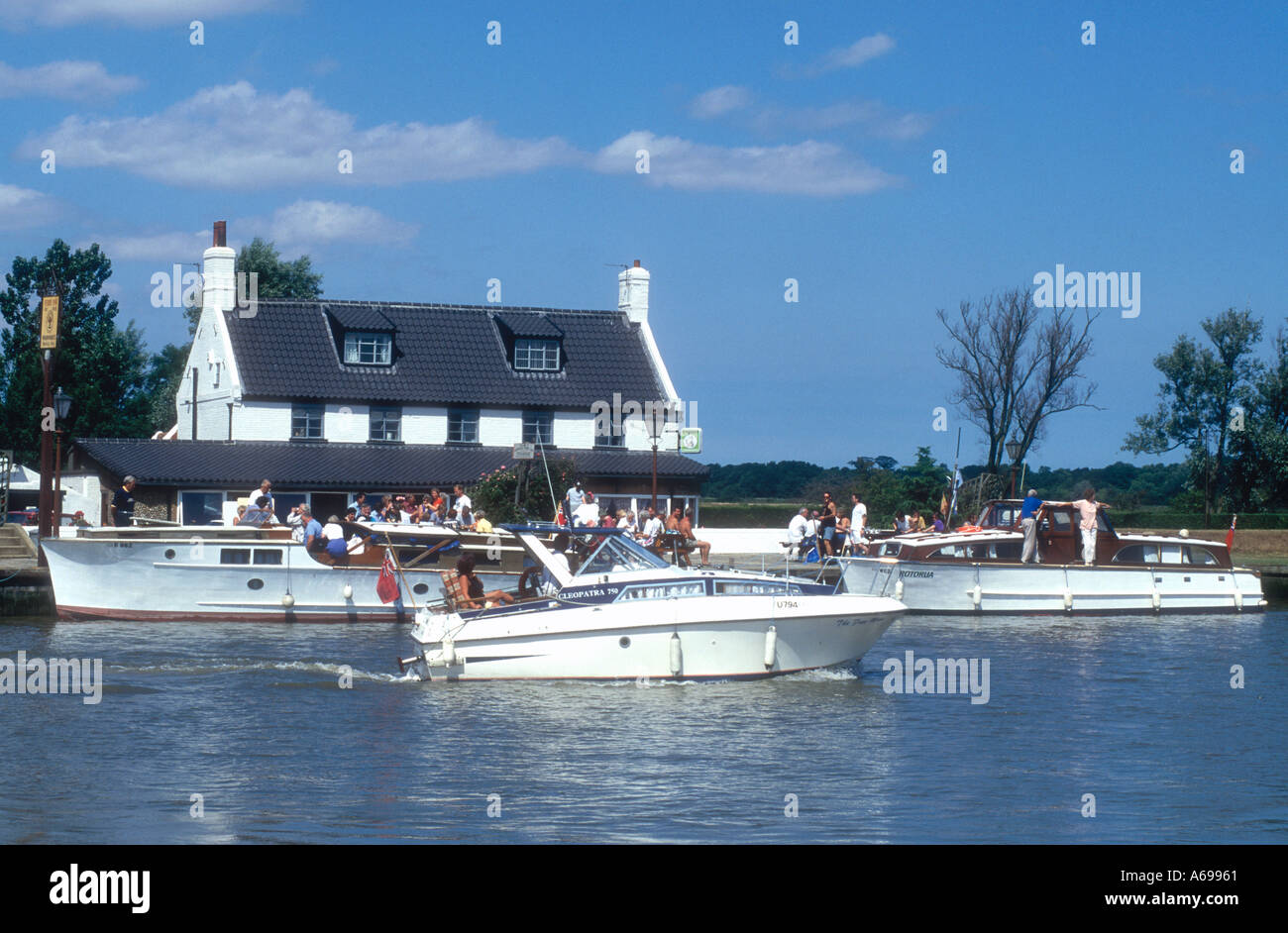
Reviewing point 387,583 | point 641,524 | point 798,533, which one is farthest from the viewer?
point 641,524

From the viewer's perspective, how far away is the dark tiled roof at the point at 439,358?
51656 mm

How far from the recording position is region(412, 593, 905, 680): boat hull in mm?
20438

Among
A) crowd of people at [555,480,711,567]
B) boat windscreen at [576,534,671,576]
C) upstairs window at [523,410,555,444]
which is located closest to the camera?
boat windscreen at [576,534,671,576]

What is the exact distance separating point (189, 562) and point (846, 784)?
19.1 meters

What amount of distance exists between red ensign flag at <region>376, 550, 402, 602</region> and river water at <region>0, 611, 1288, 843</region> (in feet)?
14.5

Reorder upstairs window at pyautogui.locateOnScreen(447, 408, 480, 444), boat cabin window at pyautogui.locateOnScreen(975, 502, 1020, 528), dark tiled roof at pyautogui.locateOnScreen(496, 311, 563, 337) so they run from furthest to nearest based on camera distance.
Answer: dark tiled roof at pyautogui.locateOnScreen(496, 311, 563, 337) < upstairs window at pyautogui.locateOnScreen(447, 408, 480, 444) < boat cabin window at pyautogui.locateOnScreen(975, 502, 1020, 528)

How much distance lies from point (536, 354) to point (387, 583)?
26.1 metres

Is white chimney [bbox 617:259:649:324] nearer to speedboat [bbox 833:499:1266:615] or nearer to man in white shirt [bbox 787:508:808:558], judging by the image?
man in white shirt [bbox 787:508:808:558]

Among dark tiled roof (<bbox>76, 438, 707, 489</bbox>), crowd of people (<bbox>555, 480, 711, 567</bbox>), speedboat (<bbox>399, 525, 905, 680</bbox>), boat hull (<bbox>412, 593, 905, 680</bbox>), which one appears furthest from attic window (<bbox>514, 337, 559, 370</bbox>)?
boat hull (<bbox>412, 593, 905, 680</bbox>)

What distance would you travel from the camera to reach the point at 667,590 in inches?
810

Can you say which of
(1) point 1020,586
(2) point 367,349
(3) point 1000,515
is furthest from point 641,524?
(2) point 367,349

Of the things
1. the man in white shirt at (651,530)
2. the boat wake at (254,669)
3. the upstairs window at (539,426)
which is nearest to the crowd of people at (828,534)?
the man in white shirt at (651,530)

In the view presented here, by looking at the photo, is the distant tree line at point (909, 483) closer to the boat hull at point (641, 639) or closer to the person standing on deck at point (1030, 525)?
the person standing on deck at point (1030, 525)

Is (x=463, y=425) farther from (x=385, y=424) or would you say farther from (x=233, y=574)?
(x=233, y=574)
